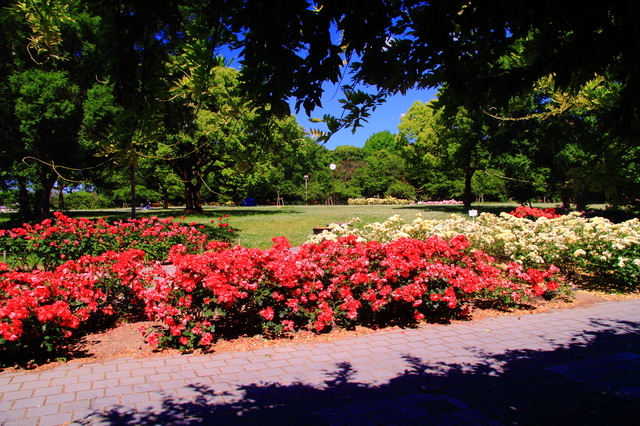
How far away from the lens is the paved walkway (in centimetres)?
340

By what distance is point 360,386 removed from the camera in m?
4.01

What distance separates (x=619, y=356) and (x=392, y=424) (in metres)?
3.26

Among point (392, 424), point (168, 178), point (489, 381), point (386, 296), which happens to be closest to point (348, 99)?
point (392, 424)

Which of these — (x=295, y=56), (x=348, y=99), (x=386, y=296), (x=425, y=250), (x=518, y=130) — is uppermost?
(x=518, y=130)

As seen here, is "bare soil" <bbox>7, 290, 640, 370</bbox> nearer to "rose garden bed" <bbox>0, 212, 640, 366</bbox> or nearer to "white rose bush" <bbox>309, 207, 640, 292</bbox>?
"rose garden bed" <bbox>0, 212, 640, 366</bbox>

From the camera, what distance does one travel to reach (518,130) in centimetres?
2361

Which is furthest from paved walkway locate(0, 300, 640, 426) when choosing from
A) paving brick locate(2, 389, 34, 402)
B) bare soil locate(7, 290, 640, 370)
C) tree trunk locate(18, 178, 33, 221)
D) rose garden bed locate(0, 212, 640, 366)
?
tree trunk locate(18, 178, 33, 221)

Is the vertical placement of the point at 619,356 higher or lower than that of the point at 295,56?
lower

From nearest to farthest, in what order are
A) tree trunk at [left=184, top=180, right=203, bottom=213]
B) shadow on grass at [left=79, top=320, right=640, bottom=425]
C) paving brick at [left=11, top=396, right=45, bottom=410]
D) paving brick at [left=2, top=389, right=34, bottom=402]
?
1. shadow on grass at [left=79, top=320, right=640, bottom=425]
2. paving brick at [left=11, top=396, right=45, bottom=410]
3. paving brick at [left=2, top=389, right=34, bottom=402]
4. tree trunk at [left=184, top=180, right=203, bottom=213]

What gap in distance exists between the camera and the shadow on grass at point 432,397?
11.0 ft

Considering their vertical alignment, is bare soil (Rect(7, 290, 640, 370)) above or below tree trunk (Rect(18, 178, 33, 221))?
below

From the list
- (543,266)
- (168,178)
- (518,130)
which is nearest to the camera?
(543,266)

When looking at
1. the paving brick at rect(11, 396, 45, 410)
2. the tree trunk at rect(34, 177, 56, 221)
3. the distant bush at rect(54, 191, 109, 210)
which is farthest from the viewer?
the distant bush at rect(54, 191, 109, 210)

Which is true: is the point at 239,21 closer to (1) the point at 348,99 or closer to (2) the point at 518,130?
(1) the point at 348,99
